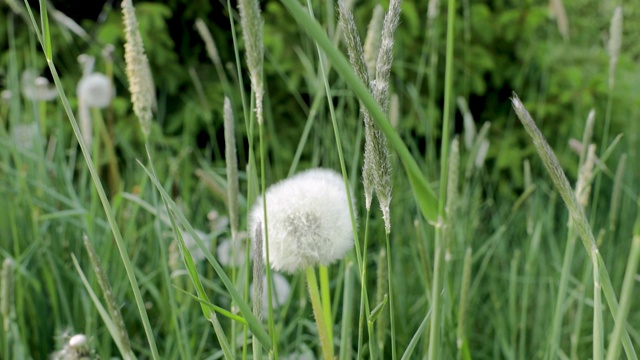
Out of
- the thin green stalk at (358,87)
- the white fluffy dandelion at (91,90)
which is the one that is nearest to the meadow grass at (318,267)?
the thin green stalk at (358,87)

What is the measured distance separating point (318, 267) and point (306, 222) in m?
0.18

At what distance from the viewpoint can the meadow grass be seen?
1.70 ft

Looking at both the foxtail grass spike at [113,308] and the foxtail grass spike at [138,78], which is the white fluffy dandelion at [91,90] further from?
the foxtail grass spike at [113,308]

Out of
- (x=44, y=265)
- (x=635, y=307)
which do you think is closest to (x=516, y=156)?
(x=635, y=307)

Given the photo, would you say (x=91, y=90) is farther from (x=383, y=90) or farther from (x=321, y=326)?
(x=383, y=90)

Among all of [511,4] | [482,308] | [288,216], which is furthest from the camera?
[511,4]

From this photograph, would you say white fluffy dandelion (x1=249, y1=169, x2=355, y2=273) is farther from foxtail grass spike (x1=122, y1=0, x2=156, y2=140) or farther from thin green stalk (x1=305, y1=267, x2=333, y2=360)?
foxtail grass spike (x1=122, y1=0, x2=156, y2=140)

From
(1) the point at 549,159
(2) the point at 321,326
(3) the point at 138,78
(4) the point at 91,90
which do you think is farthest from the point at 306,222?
(4) the point at 91,90

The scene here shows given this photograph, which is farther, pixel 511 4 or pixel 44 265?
pixel 511 4

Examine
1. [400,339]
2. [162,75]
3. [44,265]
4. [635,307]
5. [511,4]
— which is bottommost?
[635,307]

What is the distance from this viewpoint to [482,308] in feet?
6.34

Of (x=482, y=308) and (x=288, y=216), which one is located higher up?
(x=288, y=216)

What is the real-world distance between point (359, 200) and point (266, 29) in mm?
1378

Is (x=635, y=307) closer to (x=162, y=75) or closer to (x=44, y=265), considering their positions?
(x=44, y=265)
